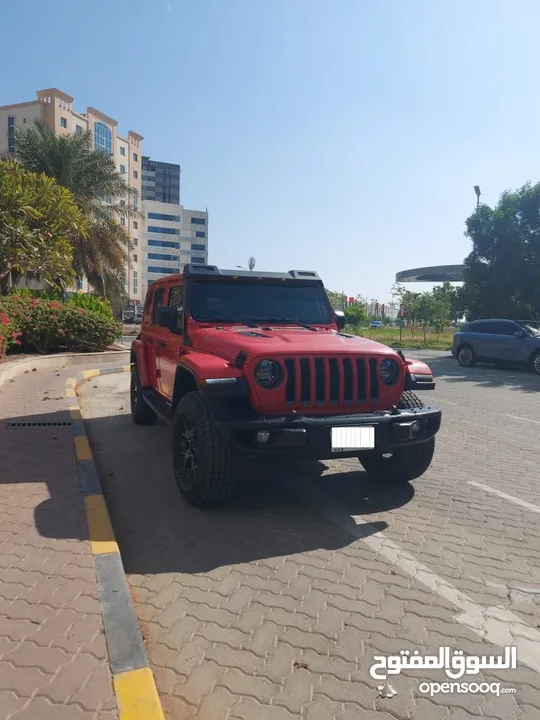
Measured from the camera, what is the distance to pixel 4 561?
11.5 ft

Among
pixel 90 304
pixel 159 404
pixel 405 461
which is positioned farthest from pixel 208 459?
pixel 90 304

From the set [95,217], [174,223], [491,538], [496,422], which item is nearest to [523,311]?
[496,422]

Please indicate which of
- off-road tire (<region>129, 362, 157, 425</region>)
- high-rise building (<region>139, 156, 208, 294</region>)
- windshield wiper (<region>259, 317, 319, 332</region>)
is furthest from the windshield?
high-rise building (<region>139, 156, 208, 294</region>)

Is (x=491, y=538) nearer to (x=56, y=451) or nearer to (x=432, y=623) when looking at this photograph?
(x=432, y=623)

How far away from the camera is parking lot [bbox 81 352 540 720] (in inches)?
97.9

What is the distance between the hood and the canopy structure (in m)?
47.4

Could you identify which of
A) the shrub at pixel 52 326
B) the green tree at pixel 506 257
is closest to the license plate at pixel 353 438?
the shrub at pixel 52 326

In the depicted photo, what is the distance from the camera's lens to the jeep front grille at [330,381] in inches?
169

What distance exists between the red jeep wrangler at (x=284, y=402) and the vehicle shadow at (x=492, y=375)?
9610mm

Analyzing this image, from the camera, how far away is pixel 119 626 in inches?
110

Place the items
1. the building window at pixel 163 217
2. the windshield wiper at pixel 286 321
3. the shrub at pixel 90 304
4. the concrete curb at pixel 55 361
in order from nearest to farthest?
1. the windshield wiper at pixel 286 321
2. the concrete curb at pixel 55 361
3. the shrub at pixel 90 304
4. the building window at pixel 163 217

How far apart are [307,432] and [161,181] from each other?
430 feet

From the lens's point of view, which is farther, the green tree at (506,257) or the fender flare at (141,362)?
the green tree at (506,257)

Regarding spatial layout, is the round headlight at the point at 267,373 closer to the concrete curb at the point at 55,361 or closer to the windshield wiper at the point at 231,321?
the windshield wiper at the point at 231,321
